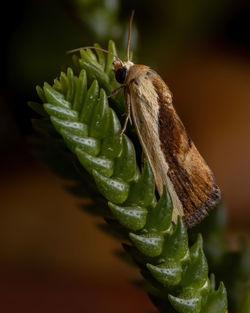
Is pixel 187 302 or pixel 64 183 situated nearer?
pixel 187 302

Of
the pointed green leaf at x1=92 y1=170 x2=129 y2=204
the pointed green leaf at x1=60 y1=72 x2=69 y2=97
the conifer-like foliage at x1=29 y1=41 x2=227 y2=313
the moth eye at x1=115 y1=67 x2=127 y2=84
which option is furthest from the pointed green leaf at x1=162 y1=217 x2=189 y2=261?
the moth eye at x1=115 y1=67 x2=127 y2=84

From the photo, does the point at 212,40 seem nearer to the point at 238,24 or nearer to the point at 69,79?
the point at 238,24

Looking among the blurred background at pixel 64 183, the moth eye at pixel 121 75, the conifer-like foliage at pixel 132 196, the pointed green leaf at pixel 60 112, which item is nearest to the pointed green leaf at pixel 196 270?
the conifer-like foliage at pixel 132 196

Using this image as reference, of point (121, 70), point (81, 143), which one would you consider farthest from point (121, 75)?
point (81, 143)

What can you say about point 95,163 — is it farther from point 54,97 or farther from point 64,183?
point 64,183

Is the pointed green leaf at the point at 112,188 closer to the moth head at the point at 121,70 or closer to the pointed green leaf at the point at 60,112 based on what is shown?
the pointed green leaf at the point at 60,112

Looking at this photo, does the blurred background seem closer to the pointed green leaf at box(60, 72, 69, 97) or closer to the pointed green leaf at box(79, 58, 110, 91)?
the pointed green leaf at box(79, 58, 110, 91)
